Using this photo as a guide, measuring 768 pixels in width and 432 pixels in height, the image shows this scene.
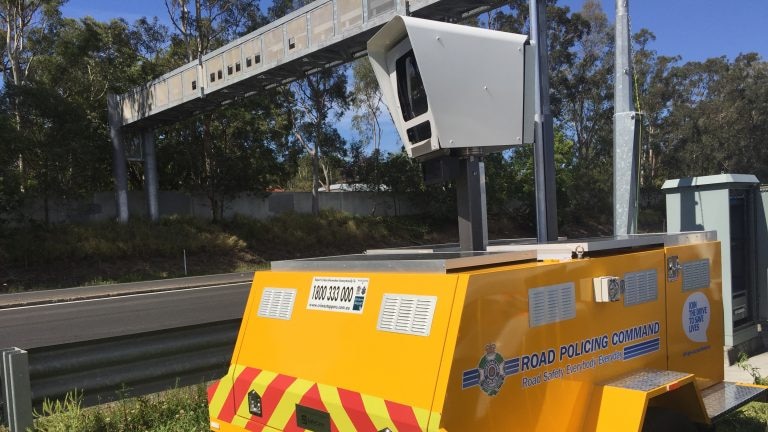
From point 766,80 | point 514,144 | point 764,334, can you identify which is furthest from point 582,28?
point 514,144

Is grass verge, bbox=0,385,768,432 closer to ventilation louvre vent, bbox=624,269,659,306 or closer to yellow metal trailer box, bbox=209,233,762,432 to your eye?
yellow metal trailer box, bbox=209,233,762,432

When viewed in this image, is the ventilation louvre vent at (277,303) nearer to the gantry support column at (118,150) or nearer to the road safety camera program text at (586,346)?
the road safety camera program text at (586,346)

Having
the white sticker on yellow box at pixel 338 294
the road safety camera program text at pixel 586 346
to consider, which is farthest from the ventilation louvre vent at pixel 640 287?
the white sticker on yellow box at pixel 338 294

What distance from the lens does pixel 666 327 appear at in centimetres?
365

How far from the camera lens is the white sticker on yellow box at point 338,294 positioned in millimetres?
2977

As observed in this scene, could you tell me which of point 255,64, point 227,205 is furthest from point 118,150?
point 255,64

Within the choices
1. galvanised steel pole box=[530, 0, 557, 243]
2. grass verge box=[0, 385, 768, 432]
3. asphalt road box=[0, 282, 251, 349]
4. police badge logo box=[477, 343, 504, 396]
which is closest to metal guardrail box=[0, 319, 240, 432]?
grass verge box=[0, 385, 768, 432]

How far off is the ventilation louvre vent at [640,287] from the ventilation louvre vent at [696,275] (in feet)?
1.37

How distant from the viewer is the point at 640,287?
344 cm

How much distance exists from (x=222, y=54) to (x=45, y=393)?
18716 millimetres

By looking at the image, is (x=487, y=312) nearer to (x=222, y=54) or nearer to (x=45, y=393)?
(x=45, y=393)

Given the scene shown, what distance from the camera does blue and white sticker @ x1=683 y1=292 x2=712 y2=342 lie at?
3.84m

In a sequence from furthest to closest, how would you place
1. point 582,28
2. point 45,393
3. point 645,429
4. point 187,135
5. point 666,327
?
point 582,28
point 187,135
point 45,393
point 666,327
point 645,429

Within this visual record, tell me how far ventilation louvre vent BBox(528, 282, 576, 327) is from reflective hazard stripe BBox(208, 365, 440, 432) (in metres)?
0.76
